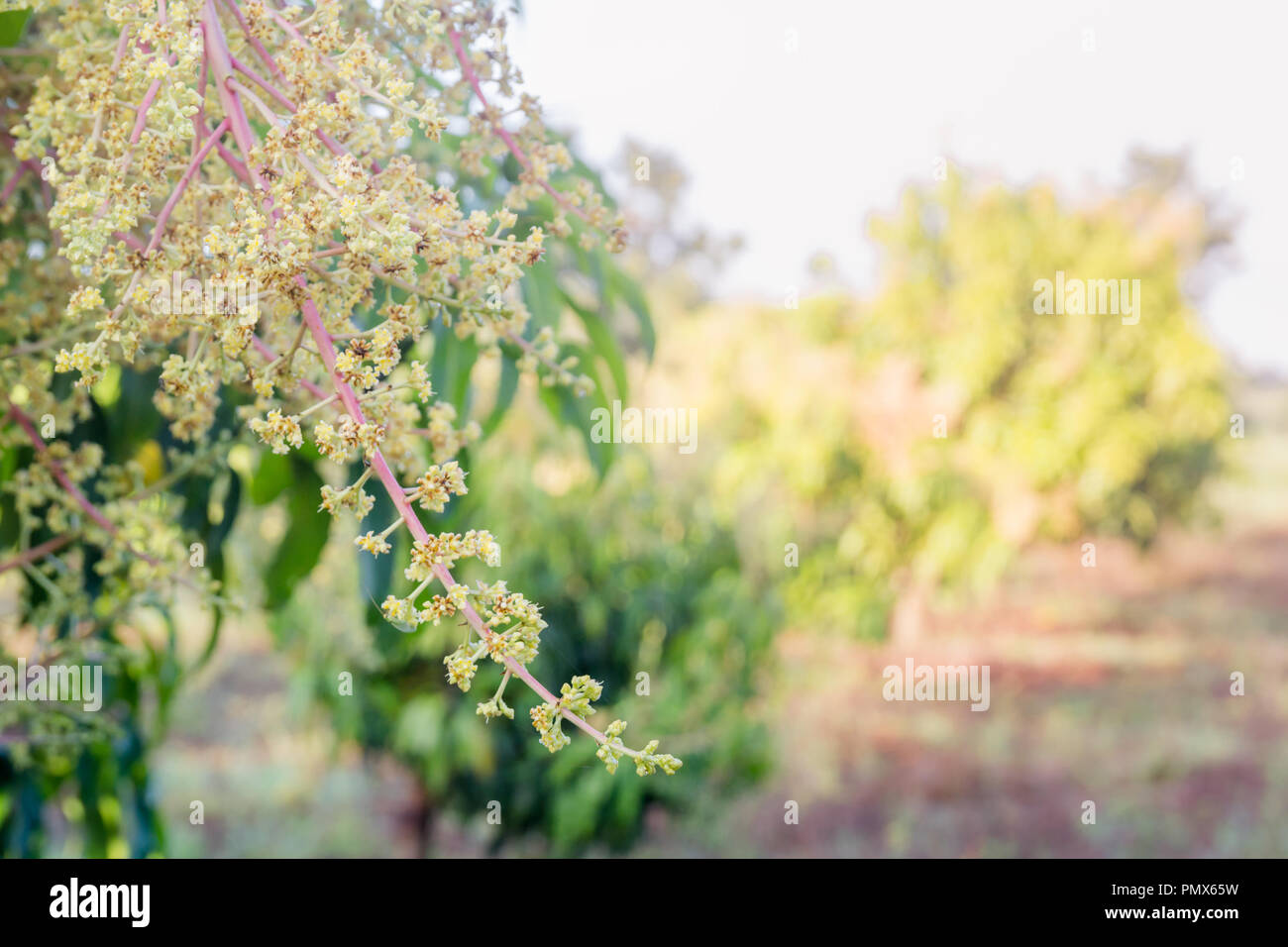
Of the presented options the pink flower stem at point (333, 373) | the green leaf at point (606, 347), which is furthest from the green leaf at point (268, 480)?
the pink flower stem at point (333, 373)

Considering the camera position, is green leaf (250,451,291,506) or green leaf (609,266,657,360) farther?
green leaf (609,266,657,360)

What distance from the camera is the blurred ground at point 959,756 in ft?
18.9

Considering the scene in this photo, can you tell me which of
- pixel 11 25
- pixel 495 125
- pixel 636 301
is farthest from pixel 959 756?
pixel 11 25

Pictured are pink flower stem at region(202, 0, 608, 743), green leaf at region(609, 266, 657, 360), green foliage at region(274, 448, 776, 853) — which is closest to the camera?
pink flower stem at region(202, 0, 608, 743)

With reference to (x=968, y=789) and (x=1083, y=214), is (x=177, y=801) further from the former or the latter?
(x=1083, y=214)

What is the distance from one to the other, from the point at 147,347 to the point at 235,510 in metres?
0.45

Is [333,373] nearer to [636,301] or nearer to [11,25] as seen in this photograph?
[11,25]

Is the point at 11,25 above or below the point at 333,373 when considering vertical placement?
above

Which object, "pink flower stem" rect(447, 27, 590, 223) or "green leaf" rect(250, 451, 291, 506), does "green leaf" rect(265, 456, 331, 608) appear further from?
"pink flower stem" rect(447, 27, 590, 223)

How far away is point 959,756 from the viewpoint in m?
7.07

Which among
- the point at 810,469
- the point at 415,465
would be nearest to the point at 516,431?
the point at 415,465

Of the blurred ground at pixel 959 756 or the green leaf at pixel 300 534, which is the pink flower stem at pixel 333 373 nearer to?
the green leaf at pixel 300 534

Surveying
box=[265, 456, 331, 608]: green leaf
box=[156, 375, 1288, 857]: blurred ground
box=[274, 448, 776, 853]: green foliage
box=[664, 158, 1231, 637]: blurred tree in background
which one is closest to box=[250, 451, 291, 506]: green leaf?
box=[265, 456, 331, 608]: green leaf

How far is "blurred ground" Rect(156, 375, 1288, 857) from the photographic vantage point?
5.76m
